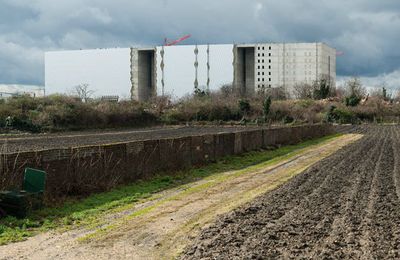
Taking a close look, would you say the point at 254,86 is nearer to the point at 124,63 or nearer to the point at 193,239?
the point at 124,63

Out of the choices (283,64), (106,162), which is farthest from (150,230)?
(283,64)

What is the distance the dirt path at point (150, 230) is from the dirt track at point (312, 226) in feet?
1.67

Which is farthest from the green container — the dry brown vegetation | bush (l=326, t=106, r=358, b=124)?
bush (l=326, t=106, r=358, b=124)

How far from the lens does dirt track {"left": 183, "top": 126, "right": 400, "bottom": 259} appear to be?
26.6 feet

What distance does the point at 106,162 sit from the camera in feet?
51.7

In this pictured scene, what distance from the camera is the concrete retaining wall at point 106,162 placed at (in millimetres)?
12804

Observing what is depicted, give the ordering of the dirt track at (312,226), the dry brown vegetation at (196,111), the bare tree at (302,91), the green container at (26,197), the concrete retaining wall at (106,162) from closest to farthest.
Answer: the dirt track at (312,226) → the green container at (26,197) → the concrete retaining wall at (106,162) → the dry brown vegetation at (196,111) → the bare tree at (302,91)

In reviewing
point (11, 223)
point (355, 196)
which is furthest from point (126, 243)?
point (355, 196)

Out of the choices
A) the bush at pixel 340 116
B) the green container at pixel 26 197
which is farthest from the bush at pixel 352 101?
the green container at pixel 26 197

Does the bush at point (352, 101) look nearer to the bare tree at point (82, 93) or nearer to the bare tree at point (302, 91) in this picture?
the bare tree at point (302, 91)

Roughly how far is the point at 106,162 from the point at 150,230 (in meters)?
6.22

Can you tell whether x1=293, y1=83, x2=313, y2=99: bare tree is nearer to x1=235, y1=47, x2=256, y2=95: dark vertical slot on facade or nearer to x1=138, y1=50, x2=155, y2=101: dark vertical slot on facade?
x1=235, y1=47, x2=256, y2=95: dark vertical slot on facade

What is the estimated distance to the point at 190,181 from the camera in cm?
1844

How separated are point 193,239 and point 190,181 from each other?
9.37 m
